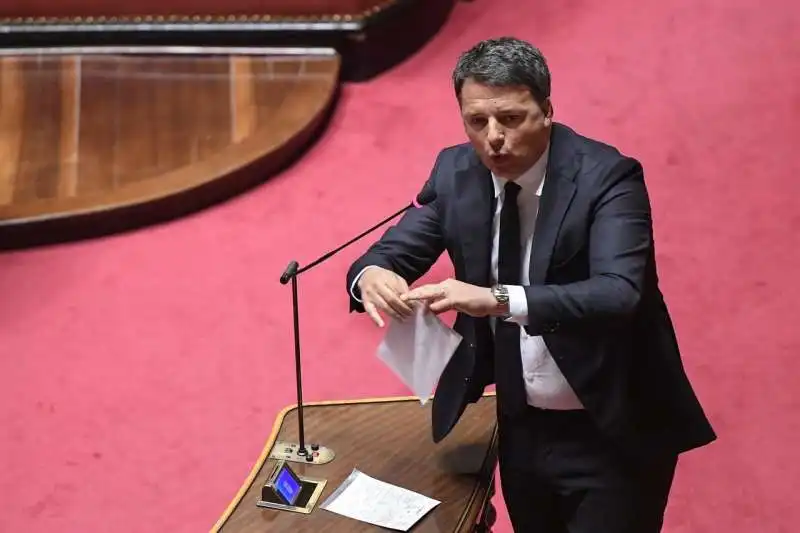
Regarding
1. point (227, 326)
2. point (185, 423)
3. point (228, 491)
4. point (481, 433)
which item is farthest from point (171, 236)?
point (481, 433)

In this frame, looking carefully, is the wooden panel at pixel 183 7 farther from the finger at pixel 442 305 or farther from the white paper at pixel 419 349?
the finger at pixel 442 305

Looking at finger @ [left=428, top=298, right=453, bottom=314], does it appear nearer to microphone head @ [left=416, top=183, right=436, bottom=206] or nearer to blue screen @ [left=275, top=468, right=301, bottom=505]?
microphone head @ [left=416, top=183, right=436, bottom=206]

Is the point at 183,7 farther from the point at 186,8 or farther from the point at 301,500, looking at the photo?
the point at 301,500

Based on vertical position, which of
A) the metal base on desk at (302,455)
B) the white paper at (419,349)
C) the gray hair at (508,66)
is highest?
the gray hair at (508,66)

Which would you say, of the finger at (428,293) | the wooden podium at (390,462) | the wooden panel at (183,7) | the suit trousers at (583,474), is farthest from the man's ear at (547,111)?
the wooden panel at (183,7)

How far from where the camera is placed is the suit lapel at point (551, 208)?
49.5 inches

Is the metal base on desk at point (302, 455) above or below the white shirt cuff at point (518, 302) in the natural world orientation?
below

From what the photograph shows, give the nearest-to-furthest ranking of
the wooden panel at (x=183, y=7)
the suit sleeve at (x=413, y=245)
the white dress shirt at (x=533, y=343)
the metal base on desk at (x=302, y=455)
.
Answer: the white dress shirt at (x=533, y=343) < the suit sleeve at (x=413, y=245) < the metal base on desk at (x=302, y=455) < the wooden panel at (x=183, y=7)

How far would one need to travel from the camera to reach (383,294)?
1.31m

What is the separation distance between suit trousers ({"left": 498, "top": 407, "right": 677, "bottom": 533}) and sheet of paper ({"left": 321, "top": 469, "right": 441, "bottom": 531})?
0.46 ft

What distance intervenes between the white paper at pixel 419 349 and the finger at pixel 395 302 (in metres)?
0.04

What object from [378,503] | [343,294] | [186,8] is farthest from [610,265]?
[186,8]

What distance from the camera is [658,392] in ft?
4.37

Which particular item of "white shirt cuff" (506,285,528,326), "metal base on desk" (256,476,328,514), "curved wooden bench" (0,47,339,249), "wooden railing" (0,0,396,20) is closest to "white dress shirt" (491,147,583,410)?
"white shirt cuff" (506,285,528,326)
